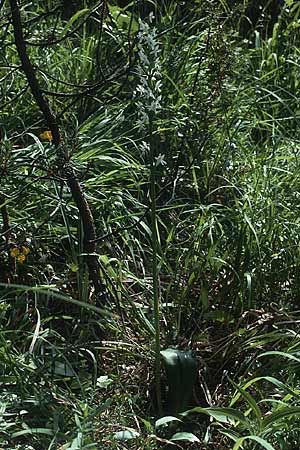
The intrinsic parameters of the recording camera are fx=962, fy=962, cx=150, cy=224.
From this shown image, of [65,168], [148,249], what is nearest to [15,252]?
[65,168]

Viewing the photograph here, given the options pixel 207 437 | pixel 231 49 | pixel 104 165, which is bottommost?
pixel 207 437

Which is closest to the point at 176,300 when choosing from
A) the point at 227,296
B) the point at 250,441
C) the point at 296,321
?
the point at 227,296

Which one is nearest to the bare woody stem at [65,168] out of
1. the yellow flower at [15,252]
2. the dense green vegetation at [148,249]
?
the dense green vegetation at [148,249]

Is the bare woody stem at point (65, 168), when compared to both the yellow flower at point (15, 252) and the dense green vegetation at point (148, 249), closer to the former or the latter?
the dense green vegetation at point (148, 249)

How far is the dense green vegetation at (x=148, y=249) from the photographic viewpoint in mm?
2840

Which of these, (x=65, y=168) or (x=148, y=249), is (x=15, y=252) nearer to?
(x=65, y=168)

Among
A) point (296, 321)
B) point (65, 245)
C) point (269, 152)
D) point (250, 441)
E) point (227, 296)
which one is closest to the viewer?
point (250, 441)

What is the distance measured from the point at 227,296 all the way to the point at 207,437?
2.08 feet

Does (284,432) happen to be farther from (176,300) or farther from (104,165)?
(104,165)

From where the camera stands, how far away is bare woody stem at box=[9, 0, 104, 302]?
10.1ft

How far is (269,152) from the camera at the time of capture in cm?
413

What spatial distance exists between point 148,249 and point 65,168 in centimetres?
66

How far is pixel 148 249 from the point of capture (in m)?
3.63

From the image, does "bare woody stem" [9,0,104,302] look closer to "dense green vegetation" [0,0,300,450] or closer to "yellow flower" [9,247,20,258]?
"dense green vegetation" [0,0,300,450]
